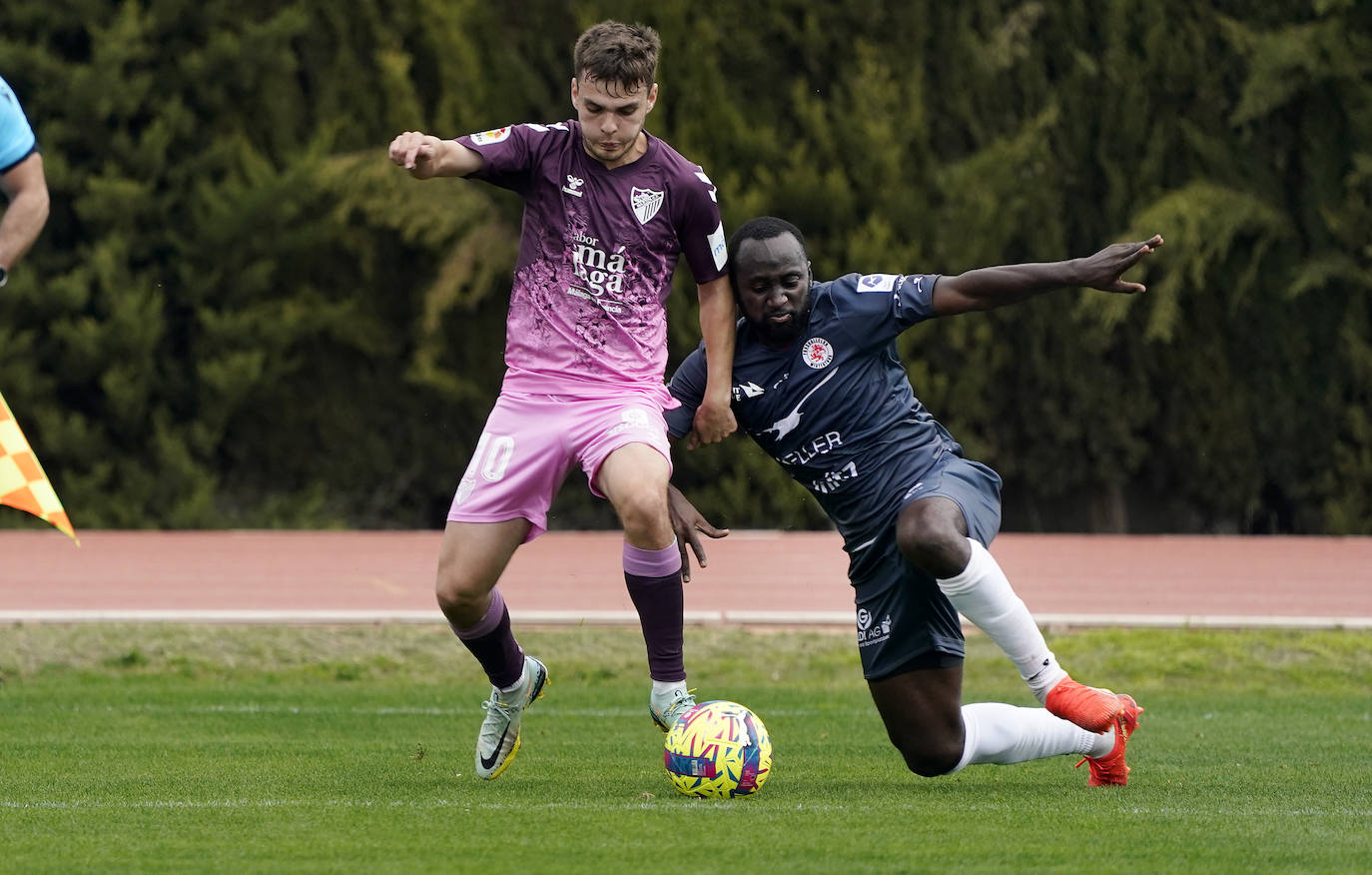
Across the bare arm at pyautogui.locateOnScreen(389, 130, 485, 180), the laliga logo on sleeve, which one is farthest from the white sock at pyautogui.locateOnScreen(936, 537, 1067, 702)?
the bare arm at pyautogui.locateOnScreen(389, 130, 485, 180)

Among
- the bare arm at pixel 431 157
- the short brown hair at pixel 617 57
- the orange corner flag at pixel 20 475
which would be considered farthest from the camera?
the orange corner flag at pixel 20 475

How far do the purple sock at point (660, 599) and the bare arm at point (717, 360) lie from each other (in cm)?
40

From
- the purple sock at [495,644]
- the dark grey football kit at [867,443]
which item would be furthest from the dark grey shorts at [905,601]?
the purple sock at [495,644]

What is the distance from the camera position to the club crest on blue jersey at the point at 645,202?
19.2 ft

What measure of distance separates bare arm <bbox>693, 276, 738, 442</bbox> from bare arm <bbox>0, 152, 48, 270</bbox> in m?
2.12

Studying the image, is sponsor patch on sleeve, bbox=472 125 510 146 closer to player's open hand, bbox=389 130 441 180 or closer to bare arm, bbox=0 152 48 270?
player's open hand, bbox=389 130 441 180

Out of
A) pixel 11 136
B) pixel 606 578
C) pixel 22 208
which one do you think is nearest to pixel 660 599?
pixel 22 208

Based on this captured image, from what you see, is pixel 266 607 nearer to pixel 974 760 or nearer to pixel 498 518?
pixel 498 518

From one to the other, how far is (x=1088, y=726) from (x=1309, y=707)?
11.0ft

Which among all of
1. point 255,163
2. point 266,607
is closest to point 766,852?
point 266,607

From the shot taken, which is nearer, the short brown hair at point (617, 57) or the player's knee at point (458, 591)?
the short brown hair at point (617, 57)

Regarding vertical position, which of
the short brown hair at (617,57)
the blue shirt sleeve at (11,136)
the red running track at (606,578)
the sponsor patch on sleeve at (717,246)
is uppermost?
the short brown hair at (617,57)

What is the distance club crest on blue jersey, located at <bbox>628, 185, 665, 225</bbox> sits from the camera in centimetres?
586

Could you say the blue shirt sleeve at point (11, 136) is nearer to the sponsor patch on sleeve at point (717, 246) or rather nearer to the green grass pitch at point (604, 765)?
the green grass pitch at point (604, 765)
